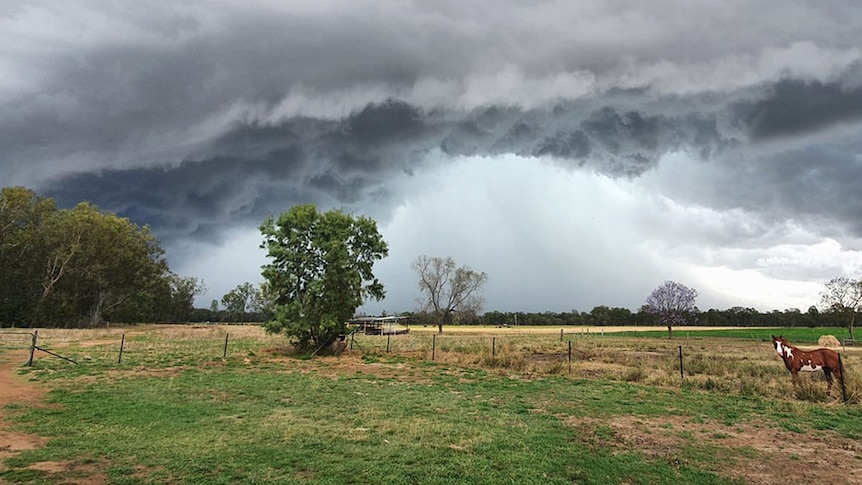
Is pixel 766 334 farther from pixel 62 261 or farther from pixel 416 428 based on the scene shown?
pixel 62 261

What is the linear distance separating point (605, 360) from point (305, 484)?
2508 cm

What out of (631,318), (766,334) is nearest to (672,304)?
(766,334)

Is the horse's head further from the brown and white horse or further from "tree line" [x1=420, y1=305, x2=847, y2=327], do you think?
"tree line" [x1=420, y1=305, x2=847, y2=327]

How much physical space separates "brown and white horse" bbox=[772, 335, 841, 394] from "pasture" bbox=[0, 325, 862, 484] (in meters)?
0.57

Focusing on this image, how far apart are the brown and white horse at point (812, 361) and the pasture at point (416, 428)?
0.57m

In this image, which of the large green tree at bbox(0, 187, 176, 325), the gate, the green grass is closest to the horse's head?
the green grass

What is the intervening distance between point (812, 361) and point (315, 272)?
25.6 m

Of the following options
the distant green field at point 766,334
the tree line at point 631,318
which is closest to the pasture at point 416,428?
the distant green field at point 766,334

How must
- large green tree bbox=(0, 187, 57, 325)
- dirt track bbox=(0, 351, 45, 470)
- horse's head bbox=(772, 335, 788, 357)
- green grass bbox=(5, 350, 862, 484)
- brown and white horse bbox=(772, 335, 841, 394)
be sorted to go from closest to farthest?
green grass bbox=(5, 350, 862, 484)
dirt track bbox=(0, 351, 45, 470)
brown and white horse bbox=(772, 335, 841, 394)
horse's head bbox=(772, 335, 788, 357)
large green tree bbox=(0, 187, 57, 325)

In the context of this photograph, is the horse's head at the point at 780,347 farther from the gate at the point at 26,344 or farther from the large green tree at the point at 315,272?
the gate at the point at 26,344

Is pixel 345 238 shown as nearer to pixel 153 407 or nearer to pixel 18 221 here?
pixel 153 407

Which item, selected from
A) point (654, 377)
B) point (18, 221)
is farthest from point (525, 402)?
point (18, 221)

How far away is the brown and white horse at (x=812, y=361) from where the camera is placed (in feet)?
53.2

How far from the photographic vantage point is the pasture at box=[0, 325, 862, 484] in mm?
7832
